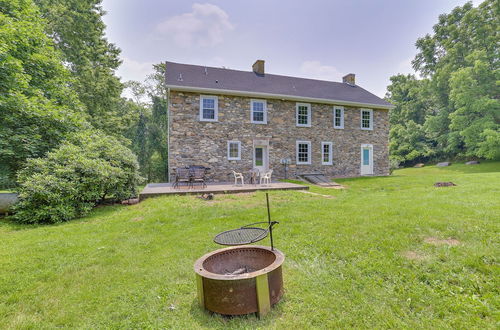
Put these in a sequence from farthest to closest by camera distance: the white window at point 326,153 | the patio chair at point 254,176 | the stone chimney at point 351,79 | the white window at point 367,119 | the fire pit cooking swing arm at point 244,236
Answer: the stone chimney at point 351,79, the white window at point 367,119, the white window at point 326,153, the patio chair at point 254,176, the fire pit cooking swing arm at point 244,236

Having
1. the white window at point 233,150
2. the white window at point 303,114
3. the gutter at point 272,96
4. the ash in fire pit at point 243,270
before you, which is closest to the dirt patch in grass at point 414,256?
the ash in fire pit at point 243,270

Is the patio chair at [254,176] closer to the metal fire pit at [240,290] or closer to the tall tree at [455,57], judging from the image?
the metal fire pit at [240,290]

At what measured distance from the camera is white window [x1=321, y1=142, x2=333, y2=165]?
1472 centimetres

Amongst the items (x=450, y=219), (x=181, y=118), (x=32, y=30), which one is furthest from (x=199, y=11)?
(x=450, y=219)

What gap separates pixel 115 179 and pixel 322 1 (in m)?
11.0

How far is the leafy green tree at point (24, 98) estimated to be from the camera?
720 cm

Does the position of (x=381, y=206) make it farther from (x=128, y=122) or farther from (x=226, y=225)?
(x=128, y=122)

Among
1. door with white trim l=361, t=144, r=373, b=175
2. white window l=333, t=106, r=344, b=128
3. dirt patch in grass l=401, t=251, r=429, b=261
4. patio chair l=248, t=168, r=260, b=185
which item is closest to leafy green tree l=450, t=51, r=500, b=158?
door with white trim l=361, t=144, r=373, b=175

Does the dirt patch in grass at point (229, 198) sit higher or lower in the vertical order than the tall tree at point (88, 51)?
lower

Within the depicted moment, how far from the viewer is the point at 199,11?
36.0 feet

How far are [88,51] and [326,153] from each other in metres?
18.6

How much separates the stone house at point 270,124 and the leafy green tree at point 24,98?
4647mm

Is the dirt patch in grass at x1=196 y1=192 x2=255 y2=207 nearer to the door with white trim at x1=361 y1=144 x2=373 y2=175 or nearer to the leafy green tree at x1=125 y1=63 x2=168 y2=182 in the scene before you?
the door with white trim at x1=361 y1=144 x2=373 y2=175

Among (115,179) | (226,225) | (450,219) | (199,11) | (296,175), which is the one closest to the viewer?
(450,219)
